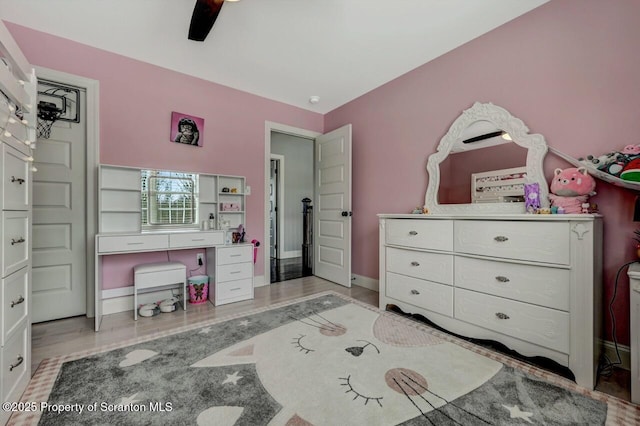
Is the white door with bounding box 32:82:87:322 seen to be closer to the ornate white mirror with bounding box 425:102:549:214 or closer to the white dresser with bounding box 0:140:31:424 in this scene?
the white dresser with bounding box 0:140:31:424

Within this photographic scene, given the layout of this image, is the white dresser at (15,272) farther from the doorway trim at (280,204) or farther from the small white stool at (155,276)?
the doorway trim at (280,204)

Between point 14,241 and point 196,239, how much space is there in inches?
57.8

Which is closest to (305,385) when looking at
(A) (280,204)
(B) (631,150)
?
(B) (631,150)

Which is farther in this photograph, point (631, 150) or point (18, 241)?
point (631, 150)

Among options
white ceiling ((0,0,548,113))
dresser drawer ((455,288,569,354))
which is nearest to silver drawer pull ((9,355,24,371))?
white ceiling ((0,0,548,113))

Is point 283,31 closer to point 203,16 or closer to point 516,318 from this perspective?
point 203,16

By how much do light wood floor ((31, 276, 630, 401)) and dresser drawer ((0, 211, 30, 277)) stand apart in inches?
32.1

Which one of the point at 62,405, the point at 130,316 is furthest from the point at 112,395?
the point at 130,316

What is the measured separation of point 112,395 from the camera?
1.47 metres

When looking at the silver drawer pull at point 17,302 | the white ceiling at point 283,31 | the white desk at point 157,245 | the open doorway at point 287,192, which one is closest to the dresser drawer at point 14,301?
the silver drawer pull at point 17,302

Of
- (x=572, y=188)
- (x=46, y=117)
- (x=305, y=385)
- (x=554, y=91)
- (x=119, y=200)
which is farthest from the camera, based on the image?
(x=119, y=200)

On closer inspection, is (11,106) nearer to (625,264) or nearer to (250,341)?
(250,341)

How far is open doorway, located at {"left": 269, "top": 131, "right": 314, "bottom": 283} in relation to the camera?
5621 millimetres

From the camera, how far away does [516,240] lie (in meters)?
1.87
